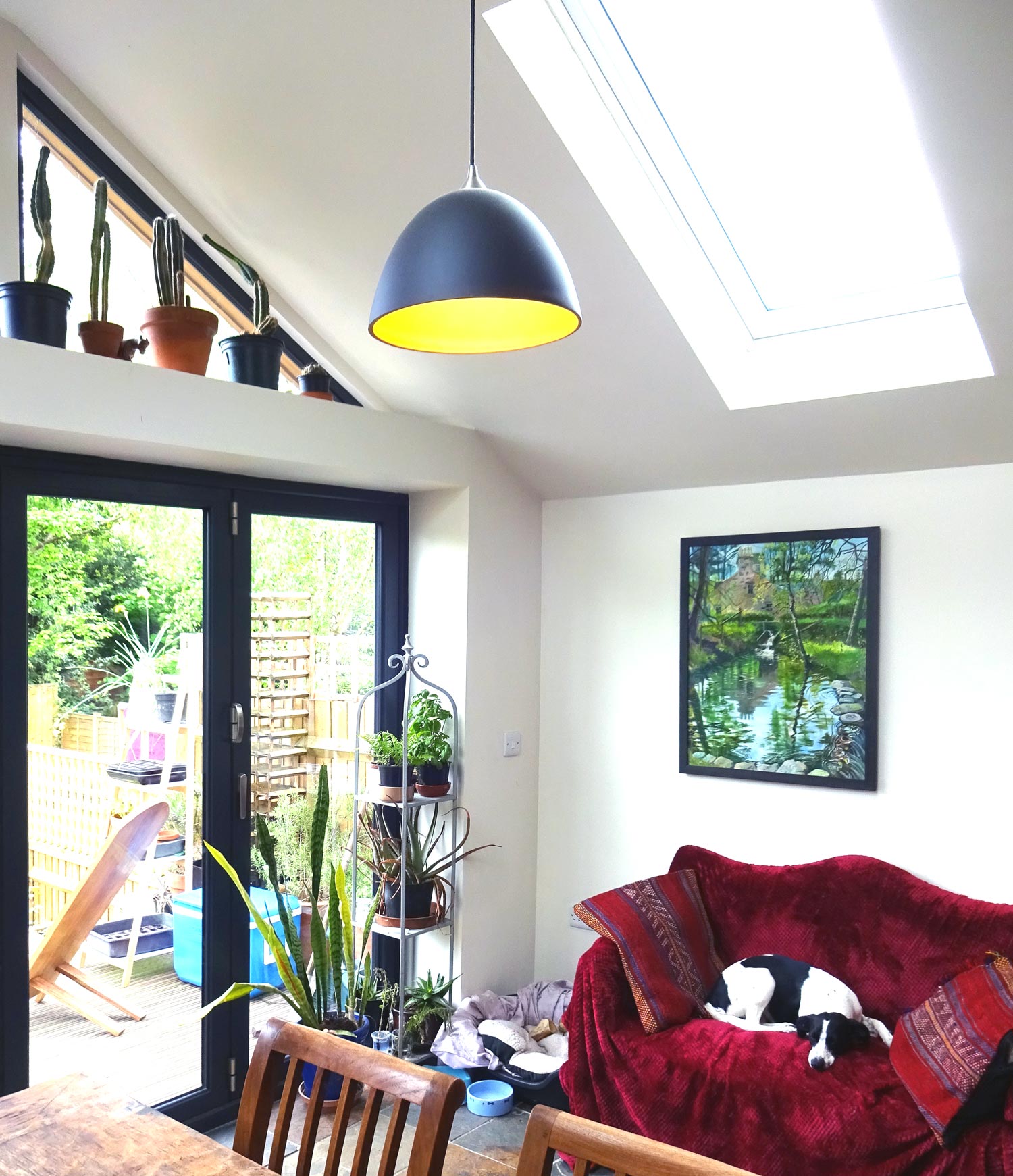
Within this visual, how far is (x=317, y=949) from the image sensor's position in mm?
3420

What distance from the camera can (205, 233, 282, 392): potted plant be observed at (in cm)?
329

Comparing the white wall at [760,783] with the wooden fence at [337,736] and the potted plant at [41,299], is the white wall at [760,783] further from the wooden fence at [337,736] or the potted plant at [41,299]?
the potted plant at [41,299]

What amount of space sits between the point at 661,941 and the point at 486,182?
229cm

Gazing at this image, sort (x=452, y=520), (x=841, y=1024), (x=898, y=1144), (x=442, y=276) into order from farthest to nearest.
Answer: (x=452, y=520), (x=841, y=1024), (x=898, y=1144), (x=442, y=276)

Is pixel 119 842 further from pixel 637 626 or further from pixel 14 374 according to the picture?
pixel 637 626

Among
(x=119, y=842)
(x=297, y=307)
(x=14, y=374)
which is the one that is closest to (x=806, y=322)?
(x=297, y=307)

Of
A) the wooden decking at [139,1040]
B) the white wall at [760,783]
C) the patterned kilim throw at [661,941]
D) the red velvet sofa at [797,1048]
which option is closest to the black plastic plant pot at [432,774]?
the white wall at [760,783]

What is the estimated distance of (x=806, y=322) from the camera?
329cm

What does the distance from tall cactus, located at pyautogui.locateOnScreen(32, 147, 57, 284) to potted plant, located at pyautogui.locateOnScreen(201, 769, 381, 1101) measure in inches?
63.7

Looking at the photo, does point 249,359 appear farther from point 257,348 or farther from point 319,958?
point 319,958

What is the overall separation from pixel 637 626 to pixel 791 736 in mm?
742

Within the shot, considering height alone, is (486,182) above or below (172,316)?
above

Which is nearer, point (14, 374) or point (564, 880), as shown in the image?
point (14, 374)

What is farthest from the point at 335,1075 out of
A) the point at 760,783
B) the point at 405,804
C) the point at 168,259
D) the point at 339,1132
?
the point at 168,259
